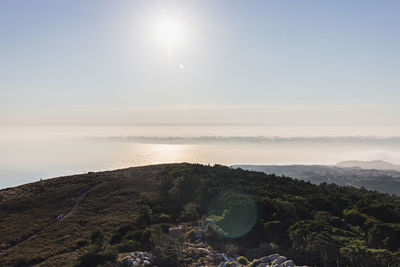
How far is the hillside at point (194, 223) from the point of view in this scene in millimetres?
22328

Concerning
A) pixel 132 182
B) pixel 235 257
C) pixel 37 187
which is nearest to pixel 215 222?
pixel 235 257

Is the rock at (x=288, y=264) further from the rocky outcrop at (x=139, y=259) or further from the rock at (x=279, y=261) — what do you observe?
the rocky outcrop at (x=139, y=259)

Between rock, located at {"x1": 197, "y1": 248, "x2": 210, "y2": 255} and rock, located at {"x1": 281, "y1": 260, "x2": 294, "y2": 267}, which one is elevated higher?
rock, located at {"x1": 281, "y1": 260, "x2": 294, "y2": 267}

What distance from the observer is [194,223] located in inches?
1345

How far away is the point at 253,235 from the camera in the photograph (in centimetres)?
2767

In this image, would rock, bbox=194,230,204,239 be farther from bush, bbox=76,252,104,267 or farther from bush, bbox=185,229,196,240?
bush, bbox=76,252,104,267

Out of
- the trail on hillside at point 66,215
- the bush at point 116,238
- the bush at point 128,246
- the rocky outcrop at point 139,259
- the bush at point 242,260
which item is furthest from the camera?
the trail on hillside at point 66,215

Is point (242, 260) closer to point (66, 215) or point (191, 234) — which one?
point (191, 234)

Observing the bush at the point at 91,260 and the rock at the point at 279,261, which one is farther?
the bush at the point at 91,260

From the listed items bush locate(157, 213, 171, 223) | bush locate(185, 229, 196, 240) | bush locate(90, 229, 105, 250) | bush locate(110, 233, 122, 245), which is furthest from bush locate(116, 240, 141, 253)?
bush locate(157, 213, 171, 223)

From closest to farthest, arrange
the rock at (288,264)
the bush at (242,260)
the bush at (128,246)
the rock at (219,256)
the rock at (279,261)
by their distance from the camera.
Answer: the rock at (288,264) → the rock at (279,261) → the bush at (242,260) → the rock at (219,256) → the bush at (128,246)

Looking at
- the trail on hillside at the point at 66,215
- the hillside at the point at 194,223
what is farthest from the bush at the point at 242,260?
the trail on hillside at the point at 66,215

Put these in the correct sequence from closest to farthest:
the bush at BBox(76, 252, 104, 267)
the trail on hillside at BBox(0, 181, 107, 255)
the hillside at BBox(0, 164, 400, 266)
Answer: the hillside at BBox(0, 164, 400, 266), the bush at BBox(76, 252, 104, 267), the trail on hillside at BBox(0, 181, 107, 255)

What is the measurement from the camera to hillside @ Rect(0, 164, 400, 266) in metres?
22.3
